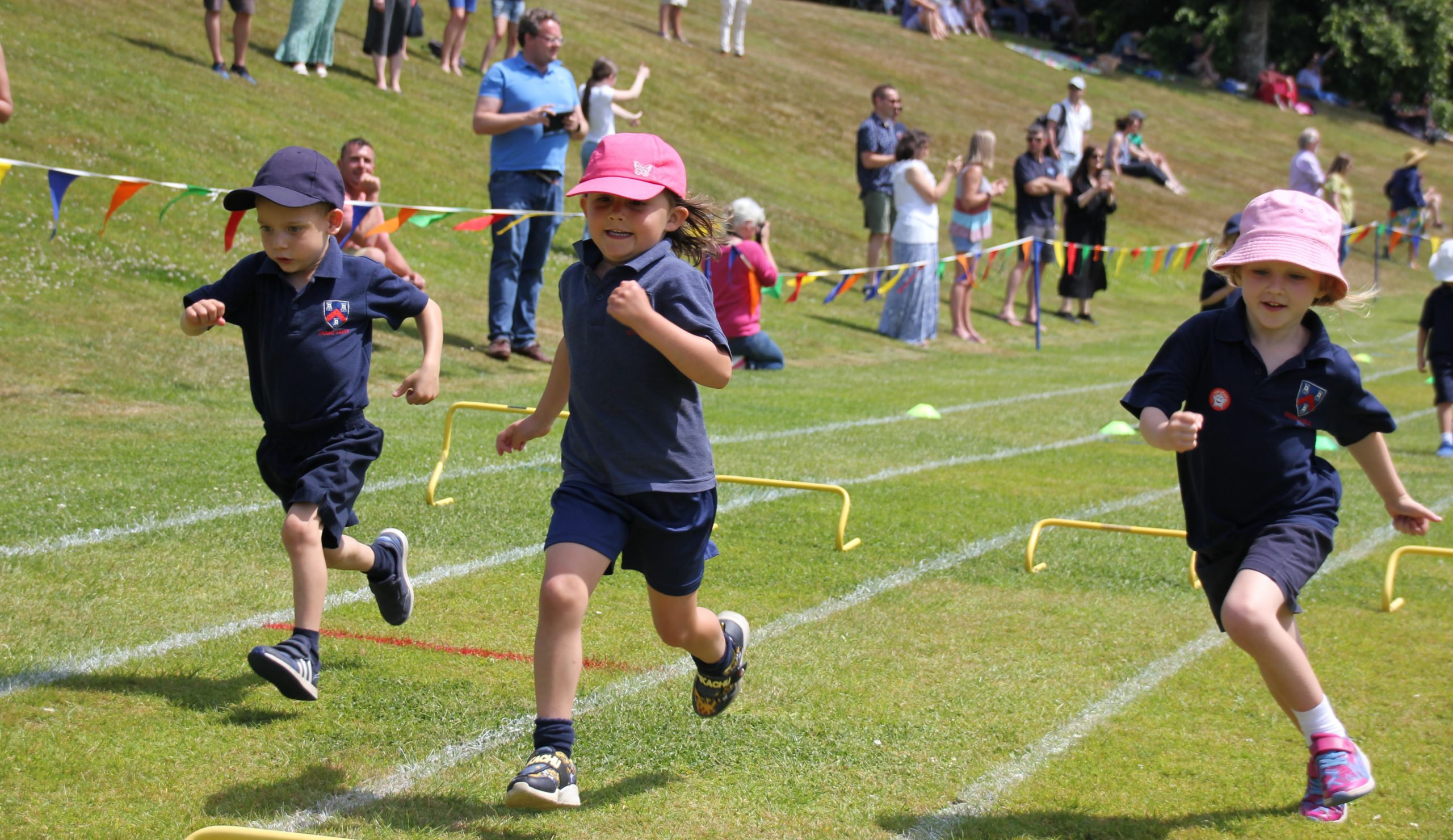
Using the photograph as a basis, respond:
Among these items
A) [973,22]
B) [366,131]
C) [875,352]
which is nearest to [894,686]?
[875,352]

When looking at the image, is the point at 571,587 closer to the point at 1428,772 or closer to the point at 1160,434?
the point at 1160,434

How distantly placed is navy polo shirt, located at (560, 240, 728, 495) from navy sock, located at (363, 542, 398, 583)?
1235 millimetres

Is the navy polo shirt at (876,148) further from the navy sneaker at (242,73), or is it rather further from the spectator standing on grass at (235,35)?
the navy sneaker at (242,73)

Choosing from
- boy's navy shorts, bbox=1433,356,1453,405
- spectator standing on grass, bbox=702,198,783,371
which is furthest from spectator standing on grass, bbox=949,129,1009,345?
boy's navy shorts, bbox=1433,356,1453,405

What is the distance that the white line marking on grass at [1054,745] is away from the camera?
3789 millimetres

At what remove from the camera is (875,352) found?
1603 cm

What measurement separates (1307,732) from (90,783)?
10.8ft

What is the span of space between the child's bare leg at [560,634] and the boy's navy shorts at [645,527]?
90mm

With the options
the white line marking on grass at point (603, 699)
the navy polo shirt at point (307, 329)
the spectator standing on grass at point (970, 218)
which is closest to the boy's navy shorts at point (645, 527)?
the white line marking on grass at point (603, 699)

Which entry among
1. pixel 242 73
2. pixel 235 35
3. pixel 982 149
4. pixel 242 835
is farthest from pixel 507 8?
pixel 242 835

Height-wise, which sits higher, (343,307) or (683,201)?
(683,201)

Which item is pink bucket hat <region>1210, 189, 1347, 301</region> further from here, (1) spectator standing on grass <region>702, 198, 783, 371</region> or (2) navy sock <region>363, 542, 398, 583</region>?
(1) spectator standing on grass <region>702, 198, 783, 371</region>

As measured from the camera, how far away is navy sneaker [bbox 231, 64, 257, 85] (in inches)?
715

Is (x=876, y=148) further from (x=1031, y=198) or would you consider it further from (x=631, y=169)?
(x=631, y=169)
